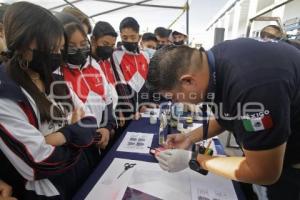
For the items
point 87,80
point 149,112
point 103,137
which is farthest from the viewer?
point 149,112

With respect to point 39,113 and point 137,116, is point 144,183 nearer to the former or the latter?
point 39,113

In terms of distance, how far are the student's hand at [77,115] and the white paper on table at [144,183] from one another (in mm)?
301

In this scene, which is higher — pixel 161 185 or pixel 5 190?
pixel 5 190

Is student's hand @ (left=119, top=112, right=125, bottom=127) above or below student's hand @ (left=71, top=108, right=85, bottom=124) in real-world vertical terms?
below

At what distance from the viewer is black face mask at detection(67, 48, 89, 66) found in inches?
51.1

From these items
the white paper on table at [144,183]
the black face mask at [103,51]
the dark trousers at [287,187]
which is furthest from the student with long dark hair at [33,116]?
the dark trousers at [287,187]

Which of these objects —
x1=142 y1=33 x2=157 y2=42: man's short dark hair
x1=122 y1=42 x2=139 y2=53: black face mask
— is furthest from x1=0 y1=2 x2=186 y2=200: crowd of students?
x1=142 y1=33 x2=157 y2=42: man's short dark hair

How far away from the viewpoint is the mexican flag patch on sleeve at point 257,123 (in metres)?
0.66

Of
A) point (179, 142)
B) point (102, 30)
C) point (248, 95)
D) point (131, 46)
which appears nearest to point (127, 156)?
point (179, 142)

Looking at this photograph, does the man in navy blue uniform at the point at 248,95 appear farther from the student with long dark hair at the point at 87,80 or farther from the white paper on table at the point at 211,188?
the student with long dark hair at the point at 87,80

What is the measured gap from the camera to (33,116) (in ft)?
2.69

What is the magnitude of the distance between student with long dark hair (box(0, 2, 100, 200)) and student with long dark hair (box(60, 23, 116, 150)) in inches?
13.5

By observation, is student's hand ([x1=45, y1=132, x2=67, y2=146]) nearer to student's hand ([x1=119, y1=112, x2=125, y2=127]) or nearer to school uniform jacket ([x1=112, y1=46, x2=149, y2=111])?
student's hand ([x1=119, y1=112, x2=125, y2=127])

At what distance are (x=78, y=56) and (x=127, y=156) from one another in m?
0.68
